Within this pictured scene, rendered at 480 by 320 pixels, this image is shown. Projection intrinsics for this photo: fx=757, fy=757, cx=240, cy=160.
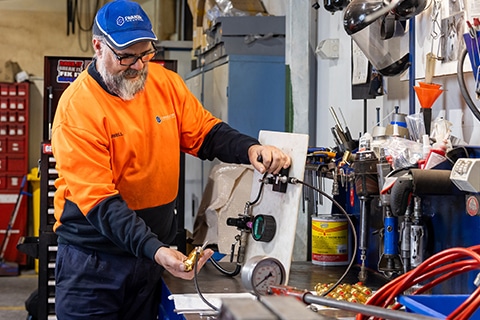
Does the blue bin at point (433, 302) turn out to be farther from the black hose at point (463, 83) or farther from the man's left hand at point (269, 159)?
the man's left hand at point (269, 159)

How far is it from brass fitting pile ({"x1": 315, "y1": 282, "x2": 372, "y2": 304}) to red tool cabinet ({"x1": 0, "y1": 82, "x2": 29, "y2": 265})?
5376 mm

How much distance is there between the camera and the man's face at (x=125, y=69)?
2188mm

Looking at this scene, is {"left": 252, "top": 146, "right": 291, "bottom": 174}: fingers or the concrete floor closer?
{"left": 252, "top": 146, "right": 291, "bottom": 174}: fingers

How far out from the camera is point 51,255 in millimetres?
3838

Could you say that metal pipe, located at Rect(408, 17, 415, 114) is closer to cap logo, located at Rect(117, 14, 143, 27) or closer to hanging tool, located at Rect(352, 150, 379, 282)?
hanging tool, located at Rect(352, 150, 379, 282)

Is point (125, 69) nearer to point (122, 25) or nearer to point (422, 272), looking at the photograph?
point (122, 25)

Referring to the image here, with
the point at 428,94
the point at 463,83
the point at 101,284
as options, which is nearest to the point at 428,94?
the point at 428,94

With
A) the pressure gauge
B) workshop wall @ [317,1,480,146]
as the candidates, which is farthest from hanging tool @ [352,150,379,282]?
the pressure gauge

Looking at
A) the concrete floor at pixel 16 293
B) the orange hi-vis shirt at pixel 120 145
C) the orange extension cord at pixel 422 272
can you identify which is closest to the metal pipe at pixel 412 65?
the orange hi-vis shirt at pixel 120 145

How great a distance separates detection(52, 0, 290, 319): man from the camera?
2.09m

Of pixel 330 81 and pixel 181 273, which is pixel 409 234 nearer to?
pixel 181 273

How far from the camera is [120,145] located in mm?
2172

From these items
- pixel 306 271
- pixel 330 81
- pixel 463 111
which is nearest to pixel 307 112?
pixel 330 81

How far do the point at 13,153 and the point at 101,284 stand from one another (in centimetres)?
502
